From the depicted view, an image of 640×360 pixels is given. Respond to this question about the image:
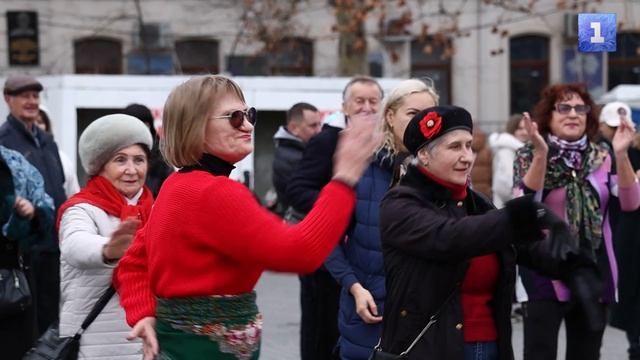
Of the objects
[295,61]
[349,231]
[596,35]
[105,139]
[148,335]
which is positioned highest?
[295,61]

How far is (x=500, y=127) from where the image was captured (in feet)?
104

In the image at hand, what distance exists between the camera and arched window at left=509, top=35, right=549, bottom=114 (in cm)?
3228

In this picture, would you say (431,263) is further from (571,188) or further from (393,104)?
(571,188)

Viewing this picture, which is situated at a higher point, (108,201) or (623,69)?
(623,69)

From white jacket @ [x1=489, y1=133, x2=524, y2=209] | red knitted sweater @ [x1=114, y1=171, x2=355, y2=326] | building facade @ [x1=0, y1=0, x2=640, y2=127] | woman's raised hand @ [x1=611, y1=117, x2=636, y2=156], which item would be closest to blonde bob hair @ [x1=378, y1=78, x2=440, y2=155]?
woman's raised hand @ [x1=611, y1=117, x2=636, y2=156]

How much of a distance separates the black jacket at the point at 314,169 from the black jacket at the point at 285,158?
1980 mm

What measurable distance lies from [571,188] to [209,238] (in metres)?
3.25

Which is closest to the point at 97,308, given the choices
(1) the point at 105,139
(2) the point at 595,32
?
(1) the point at 105,139

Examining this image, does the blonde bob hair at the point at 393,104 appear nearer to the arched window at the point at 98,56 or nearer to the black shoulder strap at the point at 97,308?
the black shoulder strap at the point at 97,308

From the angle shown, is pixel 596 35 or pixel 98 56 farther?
pixel 98 56

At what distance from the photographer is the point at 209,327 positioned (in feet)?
13.6

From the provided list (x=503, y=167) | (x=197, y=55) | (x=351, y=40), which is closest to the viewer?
(x=503, y=167)

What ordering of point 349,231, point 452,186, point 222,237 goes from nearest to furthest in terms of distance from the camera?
point 222,237
point 452,186
point 349,231

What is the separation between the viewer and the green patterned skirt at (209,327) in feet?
13.6
